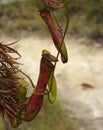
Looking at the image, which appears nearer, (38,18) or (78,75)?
(78,75)

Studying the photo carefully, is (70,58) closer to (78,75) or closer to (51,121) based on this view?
(78,75)

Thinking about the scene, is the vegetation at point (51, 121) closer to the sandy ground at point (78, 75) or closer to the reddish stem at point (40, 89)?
the sandy ground at point (78, 75)

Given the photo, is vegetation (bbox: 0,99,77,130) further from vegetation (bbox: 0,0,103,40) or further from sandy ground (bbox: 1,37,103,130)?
vegetation (bbox: 0,0,103,40)

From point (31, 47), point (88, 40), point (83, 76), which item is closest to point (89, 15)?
point (88, 40)

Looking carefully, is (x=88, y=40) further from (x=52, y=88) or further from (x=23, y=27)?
(x=52, y=88)

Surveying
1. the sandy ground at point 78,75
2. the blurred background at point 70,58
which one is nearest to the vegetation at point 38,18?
the blurred background at point 70,58

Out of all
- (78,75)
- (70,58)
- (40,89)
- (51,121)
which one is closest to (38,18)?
(70,58)

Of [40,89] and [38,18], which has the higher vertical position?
[38,18]

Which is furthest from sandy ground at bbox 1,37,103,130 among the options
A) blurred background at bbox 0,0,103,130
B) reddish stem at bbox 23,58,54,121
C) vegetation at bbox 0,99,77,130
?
reddish stem at bbox 23,58,54,121

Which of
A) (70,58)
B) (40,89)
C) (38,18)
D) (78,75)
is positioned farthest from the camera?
(38,18)
